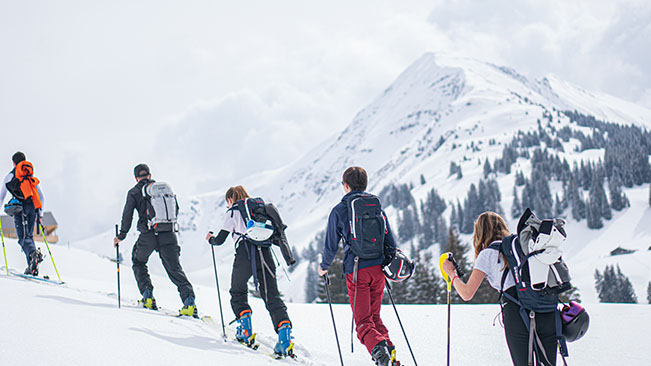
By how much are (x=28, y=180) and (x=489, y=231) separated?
340 inches

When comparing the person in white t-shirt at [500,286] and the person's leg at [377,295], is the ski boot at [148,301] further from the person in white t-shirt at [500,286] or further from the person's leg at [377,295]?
the person in white t-shirt at [500,286]

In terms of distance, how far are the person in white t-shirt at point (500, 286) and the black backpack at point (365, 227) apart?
3.84 ft

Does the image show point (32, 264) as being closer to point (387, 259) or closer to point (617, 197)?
point (387, 259)

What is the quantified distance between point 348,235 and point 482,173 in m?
192

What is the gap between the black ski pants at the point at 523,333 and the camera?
422 cm

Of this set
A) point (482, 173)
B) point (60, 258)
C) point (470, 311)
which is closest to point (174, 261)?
point (470, 311)

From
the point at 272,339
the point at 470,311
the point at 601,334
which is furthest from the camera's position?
the point at 470,311

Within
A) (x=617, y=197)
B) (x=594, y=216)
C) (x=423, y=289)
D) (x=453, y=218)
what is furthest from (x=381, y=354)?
(x=617, y=197)

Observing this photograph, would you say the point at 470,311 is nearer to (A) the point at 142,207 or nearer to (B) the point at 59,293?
(A) the point at 142,207

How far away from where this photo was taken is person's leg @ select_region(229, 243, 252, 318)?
6703 millimetres

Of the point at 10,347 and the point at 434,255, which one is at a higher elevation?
the point at 434,255

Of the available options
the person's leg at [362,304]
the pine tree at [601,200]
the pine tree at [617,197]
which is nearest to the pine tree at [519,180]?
the pine tree at [601,200]

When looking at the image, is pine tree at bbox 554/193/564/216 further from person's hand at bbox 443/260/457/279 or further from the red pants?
person's hand at bbox 443/260/457/279

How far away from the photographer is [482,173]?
18688cm
